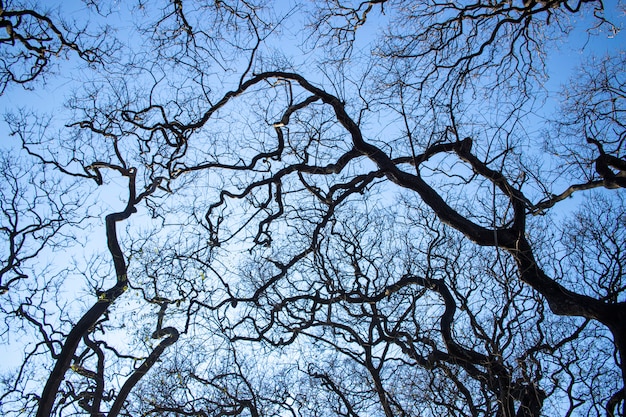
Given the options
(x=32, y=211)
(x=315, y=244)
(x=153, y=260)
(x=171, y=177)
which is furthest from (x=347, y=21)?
(x=32, y=211)

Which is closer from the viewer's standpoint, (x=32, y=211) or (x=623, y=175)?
(x=623, y=175)

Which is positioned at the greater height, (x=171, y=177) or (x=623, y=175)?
(x=171, y=177)

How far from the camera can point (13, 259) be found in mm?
8281

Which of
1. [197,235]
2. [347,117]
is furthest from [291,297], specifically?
[347,117]

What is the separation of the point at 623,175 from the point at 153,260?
7010 mm

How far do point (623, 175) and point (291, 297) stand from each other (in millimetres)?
4817

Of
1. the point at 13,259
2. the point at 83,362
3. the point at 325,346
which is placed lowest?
the point at 325,346

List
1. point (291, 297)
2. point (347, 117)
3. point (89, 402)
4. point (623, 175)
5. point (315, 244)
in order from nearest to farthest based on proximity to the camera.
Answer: point (623, 175), point (347, 117), point (315, 244), point (291, 297), point (89, 402)

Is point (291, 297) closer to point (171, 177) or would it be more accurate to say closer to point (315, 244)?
point (315, 244)

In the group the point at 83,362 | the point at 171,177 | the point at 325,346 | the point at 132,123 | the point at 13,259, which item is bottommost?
the point at 325,346

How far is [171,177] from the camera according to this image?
25.9 feet

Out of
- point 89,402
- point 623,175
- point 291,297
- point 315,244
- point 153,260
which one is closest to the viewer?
point 623,175

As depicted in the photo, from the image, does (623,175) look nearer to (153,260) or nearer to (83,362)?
(153,260)

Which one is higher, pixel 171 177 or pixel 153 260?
pixel 171 177
